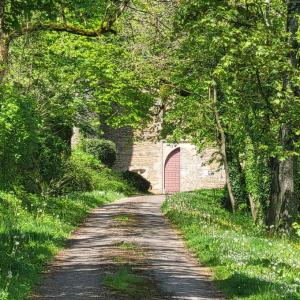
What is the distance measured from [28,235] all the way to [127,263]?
303cm

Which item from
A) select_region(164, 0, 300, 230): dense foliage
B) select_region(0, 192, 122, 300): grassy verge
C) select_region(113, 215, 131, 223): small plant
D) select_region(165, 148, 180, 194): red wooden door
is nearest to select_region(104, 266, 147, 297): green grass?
select_region(0, 192, 122, 300): grassy verge

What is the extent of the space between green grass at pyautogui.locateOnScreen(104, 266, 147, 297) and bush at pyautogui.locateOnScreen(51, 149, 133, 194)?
53.9 feet

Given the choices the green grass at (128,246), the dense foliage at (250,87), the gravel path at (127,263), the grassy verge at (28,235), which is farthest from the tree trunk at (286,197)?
the grassy verge at (28,235)

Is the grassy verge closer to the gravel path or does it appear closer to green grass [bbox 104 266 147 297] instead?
the gravel path

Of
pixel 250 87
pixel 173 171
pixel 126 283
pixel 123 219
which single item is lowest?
pixel 126 283

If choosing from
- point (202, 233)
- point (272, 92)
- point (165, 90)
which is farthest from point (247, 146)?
point (202, 233)

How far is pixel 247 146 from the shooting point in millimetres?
25906

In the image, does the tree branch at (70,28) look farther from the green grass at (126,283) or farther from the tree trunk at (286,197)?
the green grass at (126,283)

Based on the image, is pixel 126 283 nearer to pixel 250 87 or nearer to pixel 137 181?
pixel 250 87

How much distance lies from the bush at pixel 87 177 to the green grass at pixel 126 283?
1643 cm

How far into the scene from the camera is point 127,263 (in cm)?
1255

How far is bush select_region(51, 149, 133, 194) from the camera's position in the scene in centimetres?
3118

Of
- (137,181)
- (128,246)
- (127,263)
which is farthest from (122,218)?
(137,181)

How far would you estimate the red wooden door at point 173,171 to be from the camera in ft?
172
